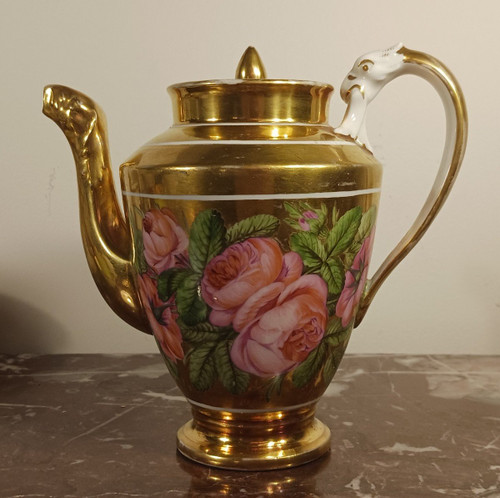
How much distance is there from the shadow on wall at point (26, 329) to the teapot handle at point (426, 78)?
0.62 metres

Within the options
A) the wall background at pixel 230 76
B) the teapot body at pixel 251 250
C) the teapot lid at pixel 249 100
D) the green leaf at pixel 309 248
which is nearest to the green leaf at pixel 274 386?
the teapot body at pixel 251 250

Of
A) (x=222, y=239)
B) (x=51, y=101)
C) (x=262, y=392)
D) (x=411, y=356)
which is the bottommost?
(x=411, y=356)

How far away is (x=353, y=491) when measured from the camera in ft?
2.23

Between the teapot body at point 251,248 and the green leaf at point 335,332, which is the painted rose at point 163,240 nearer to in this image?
the teapot body at point 251,248

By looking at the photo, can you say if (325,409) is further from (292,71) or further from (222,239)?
(292,71)

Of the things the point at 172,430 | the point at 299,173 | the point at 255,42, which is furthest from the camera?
the point at 255,42

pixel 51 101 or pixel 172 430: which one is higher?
pixel 51 101

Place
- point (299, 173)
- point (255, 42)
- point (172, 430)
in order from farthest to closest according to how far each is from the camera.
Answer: point (255, 42) → point (172, 430) → point (299, 173)

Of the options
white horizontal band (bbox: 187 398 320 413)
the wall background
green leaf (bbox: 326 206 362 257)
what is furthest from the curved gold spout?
the wall background

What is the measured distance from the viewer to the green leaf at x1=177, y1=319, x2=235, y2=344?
2.23 feet

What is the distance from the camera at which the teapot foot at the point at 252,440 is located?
0.72 m

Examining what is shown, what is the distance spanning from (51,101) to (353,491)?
453 mm

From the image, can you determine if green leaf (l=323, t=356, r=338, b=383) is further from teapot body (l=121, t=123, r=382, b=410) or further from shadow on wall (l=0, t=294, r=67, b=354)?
shadow on wall (l=0, t=294, r=67, b=354)

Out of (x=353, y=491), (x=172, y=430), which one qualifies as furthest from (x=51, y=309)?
(x=353, y=491)
